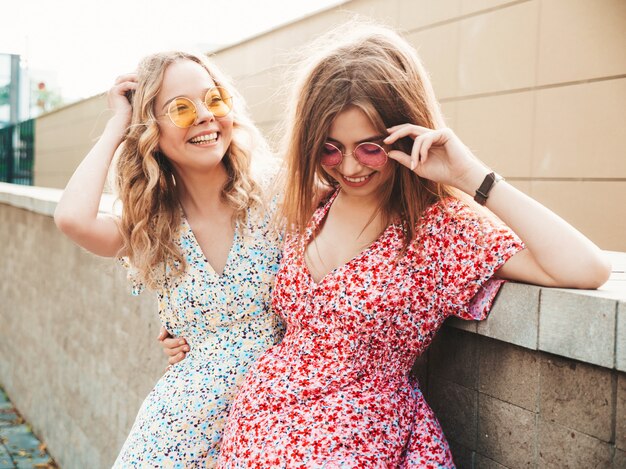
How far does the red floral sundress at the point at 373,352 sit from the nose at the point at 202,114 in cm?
78

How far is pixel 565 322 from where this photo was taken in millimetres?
1810

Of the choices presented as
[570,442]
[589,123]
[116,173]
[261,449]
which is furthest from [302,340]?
[589,123]

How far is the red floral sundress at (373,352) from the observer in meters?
2.03

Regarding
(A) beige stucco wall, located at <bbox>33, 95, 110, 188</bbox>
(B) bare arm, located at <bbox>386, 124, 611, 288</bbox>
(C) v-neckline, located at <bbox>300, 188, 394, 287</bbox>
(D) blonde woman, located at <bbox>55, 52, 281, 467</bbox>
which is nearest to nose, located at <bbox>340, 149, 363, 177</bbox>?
(B) bare arm, located at <bbox>386, 124, 611, 288</bbox>

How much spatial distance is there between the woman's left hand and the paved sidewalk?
642 centimetres

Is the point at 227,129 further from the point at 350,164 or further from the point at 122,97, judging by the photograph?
the point at 350,164

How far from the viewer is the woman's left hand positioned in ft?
6.62

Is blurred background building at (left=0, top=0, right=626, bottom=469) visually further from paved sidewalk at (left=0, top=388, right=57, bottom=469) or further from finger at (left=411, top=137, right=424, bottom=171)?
finger at (left=411, top=137, right=424, bottom=171)

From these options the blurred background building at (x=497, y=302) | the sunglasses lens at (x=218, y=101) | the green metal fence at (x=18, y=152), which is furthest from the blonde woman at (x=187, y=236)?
the green metal fence at (x=18, y=152)

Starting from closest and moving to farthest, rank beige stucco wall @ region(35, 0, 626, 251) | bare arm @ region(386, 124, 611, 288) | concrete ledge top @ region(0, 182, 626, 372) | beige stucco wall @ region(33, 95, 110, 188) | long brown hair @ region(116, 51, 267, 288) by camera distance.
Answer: concrete ledge top @ region(0, 182, 626, 372) < bare arm @ region(386, 124, 611, 288) < long brown hair @ region(116, 51, 267, 288) < beige stucco wall @ region(35, 0, 626, 251) < beige stucco wall @ region(33, 95, 110, 188)

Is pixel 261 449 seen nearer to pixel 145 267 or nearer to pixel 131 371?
pixel 145 267

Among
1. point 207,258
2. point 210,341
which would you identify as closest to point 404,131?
point 207,258

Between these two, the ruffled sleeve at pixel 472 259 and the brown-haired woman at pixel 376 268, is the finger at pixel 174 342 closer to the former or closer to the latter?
the brown-haired woman at pixel 376 268

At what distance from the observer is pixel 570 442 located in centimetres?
186
